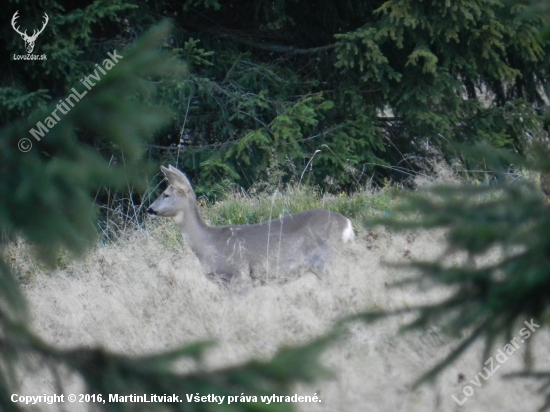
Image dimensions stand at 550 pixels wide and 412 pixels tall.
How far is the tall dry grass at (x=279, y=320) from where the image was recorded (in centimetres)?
390

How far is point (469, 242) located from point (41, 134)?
3.81 ft

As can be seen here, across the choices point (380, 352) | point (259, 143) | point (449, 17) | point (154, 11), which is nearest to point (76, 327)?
point (380, 352)

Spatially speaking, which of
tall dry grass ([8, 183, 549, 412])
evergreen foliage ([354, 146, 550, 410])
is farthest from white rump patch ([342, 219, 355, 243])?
evergreen foliage ([354, 146, 550, 410])

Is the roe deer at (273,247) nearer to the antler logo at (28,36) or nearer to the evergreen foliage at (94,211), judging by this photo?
the evergreen foliage at (94,211)

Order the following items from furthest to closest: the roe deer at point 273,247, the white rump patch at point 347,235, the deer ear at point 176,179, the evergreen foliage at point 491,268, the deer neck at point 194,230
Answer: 1. the deer ear at point 176,179
2. the deer neck at point 194,230
3. the white rump patch at point 347,235
4. the roe deer at point 273,247
5. the evergreen foliage at point 491,268

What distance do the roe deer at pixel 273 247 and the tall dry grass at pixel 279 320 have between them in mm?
207

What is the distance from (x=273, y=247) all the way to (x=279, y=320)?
206 cm

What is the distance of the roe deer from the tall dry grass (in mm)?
207

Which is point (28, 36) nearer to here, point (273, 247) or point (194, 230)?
point (194, 230)

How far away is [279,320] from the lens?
203 inches

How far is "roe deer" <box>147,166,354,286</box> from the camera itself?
22.9 feet

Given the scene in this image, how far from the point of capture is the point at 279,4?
→ 44.4 feet

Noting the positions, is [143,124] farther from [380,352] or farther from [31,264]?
[31,264]

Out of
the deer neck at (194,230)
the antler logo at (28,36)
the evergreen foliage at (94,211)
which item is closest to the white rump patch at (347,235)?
the deer neck at (194,230)
